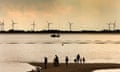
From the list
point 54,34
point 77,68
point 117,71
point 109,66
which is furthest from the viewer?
point 54,34

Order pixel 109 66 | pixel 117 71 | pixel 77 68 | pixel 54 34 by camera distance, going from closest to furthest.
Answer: pixel 117 71 < pixel 77 68 < pixel 109 66 < pixel 54 34

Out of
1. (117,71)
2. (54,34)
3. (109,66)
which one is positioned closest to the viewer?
(117,71)

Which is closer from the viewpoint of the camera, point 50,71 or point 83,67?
point 50,71

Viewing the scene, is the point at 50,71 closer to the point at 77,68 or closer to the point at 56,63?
the point at 77,68

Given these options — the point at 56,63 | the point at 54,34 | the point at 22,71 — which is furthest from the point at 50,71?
the point at 54,34

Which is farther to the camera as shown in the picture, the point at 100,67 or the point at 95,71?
the point at 100,67

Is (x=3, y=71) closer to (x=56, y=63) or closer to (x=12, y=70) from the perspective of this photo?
(x=12, y=70)

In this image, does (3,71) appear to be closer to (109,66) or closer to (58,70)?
(58,70)

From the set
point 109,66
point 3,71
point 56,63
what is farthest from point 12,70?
point 109,66

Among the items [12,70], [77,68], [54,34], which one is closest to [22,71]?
[12,70]

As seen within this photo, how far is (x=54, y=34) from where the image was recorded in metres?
194

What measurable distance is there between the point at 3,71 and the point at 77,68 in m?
7.79

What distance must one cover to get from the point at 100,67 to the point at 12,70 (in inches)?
378

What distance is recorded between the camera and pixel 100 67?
6488 cm
